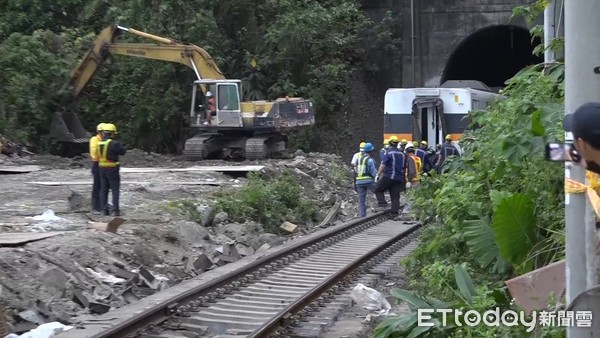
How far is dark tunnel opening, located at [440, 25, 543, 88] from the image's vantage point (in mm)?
42406

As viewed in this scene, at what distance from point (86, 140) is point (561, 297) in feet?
92.7

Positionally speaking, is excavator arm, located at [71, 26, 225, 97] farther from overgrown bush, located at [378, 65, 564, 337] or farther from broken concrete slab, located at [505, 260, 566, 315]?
broken concrete slab, located at [505, 260, 566, 315]

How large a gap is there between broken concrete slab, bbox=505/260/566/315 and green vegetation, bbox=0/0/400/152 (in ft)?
103

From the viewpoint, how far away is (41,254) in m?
12.0

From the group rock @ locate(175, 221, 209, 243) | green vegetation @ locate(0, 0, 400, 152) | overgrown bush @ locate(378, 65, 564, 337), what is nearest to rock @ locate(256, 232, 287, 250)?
rock @ locate(175, 221, 209, 243)

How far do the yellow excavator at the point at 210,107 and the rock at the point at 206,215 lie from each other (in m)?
12.1

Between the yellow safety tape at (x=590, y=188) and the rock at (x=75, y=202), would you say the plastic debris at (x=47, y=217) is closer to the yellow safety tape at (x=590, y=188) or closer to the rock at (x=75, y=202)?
the rock at (x=75, y=202)

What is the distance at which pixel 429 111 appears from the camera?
31.3 m

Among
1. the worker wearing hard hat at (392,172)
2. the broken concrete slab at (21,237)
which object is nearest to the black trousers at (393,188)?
the worker wearing hard hat at (392,172)

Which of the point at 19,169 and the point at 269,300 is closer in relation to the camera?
the point at 269,300

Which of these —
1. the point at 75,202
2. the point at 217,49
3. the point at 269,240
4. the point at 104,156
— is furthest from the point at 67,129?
the point at 269,240

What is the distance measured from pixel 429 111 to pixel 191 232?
16242mm

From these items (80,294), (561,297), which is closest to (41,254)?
A: (80,294)

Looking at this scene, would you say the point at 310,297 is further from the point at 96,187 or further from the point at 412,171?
the point at 412,171
